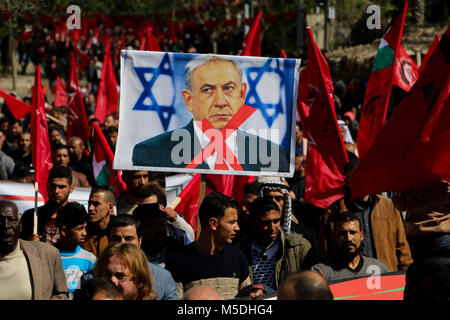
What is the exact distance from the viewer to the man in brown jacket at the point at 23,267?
15.5 feet

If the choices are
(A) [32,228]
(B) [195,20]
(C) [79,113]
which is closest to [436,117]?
(A) [32,228]

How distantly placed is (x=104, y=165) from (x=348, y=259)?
3.58 metres

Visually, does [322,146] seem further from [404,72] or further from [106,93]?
[106,93]

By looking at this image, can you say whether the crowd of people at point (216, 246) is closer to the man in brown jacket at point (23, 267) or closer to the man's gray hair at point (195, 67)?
the man in brown jacket at point (23, 267)

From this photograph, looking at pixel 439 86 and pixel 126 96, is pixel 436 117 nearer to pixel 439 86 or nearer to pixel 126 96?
pixel 439 86

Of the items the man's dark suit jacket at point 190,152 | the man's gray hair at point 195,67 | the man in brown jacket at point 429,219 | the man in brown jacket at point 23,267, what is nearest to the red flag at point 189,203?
the man's dark suit jacket at point 190,152

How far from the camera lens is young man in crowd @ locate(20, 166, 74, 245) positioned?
6246 millimetres

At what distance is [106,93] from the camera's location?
1406cm

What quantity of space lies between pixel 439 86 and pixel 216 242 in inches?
72.8

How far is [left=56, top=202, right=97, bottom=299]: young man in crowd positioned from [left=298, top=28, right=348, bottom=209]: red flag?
2366 mm

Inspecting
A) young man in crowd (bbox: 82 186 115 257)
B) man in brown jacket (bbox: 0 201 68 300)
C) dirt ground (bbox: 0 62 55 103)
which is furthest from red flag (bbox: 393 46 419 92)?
dirt ground (bbox: 0 62 55 103)

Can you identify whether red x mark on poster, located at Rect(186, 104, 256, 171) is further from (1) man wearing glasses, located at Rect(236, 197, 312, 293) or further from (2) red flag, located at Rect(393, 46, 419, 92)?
(2) red flag, located at Rect(393, 46, 419, 92)

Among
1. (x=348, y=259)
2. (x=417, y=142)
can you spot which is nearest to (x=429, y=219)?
(x=417, y=142)

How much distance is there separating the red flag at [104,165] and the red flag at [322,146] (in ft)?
6.44
